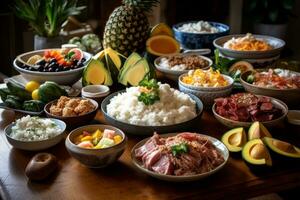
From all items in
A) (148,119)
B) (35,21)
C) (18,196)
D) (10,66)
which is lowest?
(10,66)

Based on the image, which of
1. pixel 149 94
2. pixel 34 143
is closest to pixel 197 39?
pixel 149 94

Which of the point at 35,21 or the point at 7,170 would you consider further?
the point at 35,21

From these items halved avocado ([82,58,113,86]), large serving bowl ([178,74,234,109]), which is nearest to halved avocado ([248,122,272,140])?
large serving bowl ([178,74,234,109])

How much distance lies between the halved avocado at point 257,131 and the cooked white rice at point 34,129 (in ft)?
2.20

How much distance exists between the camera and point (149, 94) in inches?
66.5

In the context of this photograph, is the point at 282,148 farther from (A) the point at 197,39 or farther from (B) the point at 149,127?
(A) the point at 197,39

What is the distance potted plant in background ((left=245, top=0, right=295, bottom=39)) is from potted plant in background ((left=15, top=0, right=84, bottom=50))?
2.51 meters

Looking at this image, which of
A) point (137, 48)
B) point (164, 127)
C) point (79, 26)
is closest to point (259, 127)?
point (164, 127)

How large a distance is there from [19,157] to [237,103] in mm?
814

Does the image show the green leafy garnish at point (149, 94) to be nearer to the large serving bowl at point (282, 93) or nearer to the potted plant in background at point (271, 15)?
the large serving bowl at point (282, 93)

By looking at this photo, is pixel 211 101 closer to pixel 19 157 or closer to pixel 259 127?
pixel 259 127

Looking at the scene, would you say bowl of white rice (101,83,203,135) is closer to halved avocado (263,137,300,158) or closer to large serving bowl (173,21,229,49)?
halved avocado (263,137,300,158)

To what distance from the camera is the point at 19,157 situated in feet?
5.02

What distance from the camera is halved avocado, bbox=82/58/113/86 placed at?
2080 mm
